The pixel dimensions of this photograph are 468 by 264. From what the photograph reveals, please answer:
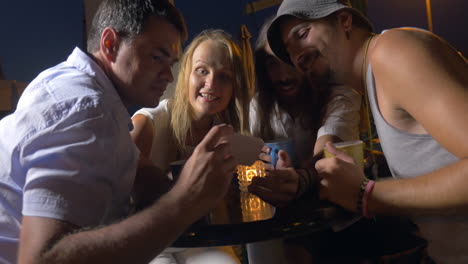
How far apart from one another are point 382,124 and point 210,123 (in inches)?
57.2

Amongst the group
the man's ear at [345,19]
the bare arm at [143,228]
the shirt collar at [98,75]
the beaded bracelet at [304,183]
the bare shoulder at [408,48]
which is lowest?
the beaded bracelet at [304,183]

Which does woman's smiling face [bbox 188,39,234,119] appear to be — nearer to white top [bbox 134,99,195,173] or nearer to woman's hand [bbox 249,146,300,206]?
white top [bbox 134,99,195,173]

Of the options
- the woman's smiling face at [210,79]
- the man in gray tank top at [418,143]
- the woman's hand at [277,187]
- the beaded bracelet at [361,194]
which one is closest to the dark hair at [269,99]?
the woman's smiling face at [210,79]

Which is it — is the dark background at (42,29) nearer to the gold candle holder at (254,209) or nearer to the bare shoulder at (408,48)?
the gold candle holder at (254,209)

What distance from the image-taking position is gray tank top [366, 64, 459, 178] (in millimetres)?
1021

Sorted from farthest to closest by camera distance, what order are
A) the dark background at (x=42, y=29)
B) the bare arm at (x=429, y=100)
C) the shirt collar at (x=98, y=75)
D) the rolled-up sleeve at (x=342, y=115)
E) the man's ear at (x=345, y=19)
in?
the dark background at (x=42, y=29)
the rolled-up sleeve at (x=342, y=115)
the man's ear at (x=345, y=19)
the shirt collar at (x=98, y=75)
the bare arm at (x=429, y=100)

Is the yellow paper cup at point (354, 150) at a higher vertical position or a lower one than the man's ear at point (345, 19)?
lower

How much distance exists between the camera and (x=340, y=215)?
3.60 feet

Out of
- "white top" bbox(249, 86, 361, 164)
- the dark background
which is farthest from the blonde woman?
the dark background

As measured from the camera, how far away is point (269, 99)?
7.54 feet

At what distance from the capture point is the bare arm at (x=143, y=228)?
73cm

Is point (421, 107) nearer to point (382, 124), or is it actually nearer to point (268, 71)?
point (382, 124)

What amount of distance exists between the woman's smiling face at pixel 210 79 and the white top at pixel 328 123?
24 cm

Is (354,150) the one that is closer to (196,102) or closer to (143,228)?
(143,228)
